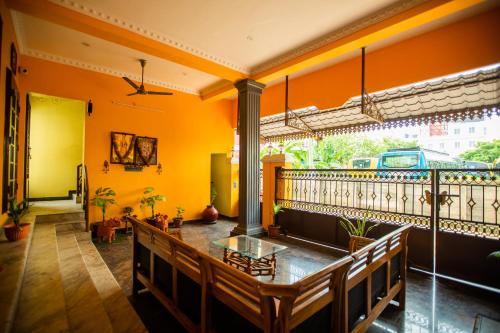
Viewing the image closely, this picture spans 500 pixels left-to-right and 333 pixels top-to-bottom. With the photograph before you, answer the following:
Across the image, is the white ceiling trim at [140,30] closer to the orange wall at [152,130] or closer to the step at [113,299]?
the orange wall at [152,130]

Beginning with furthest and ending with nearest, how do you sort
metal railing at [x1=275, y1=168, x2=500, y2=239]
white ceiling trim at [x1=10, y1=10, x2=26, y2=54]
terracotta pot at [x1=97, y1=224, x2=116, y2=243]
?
terracotta pot at [x1=97, y1=224, x2=116, y2=243], white ceiling trim at [x1=10, y1=10, x2=26, y2=54], metal railing at [x1=275, y1=168, x2=500, y2=239]

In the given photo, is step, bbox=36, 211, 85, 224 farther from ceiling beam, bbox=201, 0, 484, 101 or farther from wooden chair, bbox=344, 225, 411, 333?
wooden chair, bbox=344, 225, 411, 333

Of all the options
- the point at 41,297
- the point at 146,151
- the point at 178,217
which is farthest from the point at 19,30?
the point at 178,217

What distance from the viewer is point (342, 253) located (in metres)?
4.20

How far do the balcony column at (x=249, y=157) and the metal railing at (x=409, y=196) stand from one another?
32.5 inches

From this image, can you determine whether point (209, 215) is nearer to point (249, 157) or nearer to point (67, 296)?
point (249, 157)

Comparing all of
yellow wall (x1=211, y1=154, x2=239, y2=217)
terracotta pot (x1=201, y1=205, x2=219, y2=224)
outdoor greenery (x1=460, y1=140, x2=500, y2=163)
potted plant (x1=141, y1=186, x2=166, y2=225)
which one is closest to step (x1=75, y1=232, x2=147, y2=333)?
potted plant (x1=141, y1=186, x2=166, y2=225)

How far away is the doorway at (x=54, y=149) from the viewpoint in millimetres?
6039

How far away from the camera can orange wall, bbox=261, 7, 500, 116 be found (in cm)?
331

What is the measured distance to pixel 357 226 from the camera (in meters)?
4.18

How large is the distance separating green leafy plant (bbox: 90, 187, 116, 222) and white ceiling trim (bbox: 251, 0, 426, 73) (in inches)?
166

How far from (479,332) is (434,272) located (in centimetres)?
131

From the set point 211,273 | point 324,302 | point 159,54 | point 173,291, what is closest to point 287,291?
point 324,302

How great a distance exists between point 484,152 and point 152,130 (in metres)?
14.0
